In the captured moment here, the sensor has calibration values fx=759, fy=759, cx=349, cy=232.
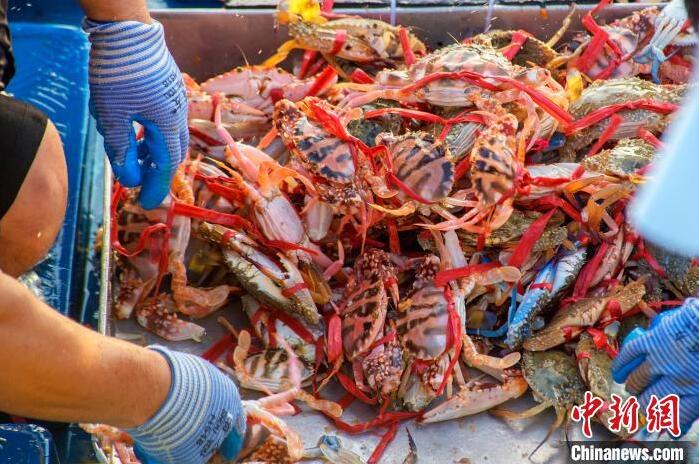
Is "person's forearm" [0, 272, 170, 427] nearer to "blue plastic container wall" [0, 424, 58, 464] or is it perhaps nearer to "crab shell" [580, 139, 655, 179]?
"blue plastic container wall" [0, 424, 58, 464]

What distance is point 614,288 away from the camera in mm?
2406

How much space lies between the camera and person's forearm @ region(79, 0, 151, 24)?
2.11m

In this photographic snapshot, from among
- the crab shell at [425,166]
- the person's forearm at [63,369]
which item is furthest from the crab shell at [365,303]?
the person's forearm at [63,369]

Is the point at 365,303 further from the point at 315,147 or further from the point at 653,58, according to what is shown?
the point at 653,58

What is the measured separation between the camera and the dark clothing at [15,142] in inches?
75.2

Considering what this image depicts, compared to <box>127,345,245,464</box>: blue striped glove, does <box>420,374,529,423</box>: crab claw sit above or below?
below

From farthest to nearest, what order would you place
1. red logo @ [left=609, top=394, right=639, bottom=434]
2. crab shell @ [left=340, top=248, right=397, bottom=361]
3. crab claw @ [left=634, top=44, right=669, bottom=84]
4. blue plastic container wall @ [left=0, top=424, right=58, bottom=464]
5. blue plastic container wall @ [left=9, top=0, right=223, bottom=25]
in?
blue plastic container wall @ [left=9, top=0, right=223, bottom=25], crab claw @ [left=634, top=44, right=669, bottom=84], crab shell @ [left=340, top=248, right=397, bottom=361], red logo @ [left=609, top=394, right=639, bottom=434], blue plastic container wall @ [left=0, top=424, right=58, bottom=464]

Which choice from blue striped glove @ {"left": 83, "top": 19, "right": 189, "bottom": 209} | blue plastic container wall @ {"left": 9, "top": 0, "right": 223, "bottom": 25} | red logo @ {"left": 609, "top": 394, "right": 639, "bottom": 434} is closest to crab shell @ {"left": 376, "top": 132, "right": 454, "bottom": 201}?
blue striped glove @ {"left": 83, "top": 19, "right": 189, "bottom": 209}

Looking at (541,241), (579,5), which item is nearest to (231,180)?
(541,241)

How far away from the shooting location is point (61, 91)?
3.00 metres

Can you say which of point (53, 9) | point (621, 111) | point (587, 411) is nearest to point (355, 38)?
point (621, 111)

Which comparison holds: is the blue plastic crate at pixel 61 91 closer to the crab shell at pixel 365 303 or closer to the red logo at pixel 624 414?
the crab shell at pixel 365 303

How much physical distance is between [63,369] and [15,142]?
31.4 inches

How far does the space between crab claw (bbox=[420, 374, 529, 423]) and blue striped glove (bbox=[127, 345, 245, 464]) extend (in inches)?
27.7
